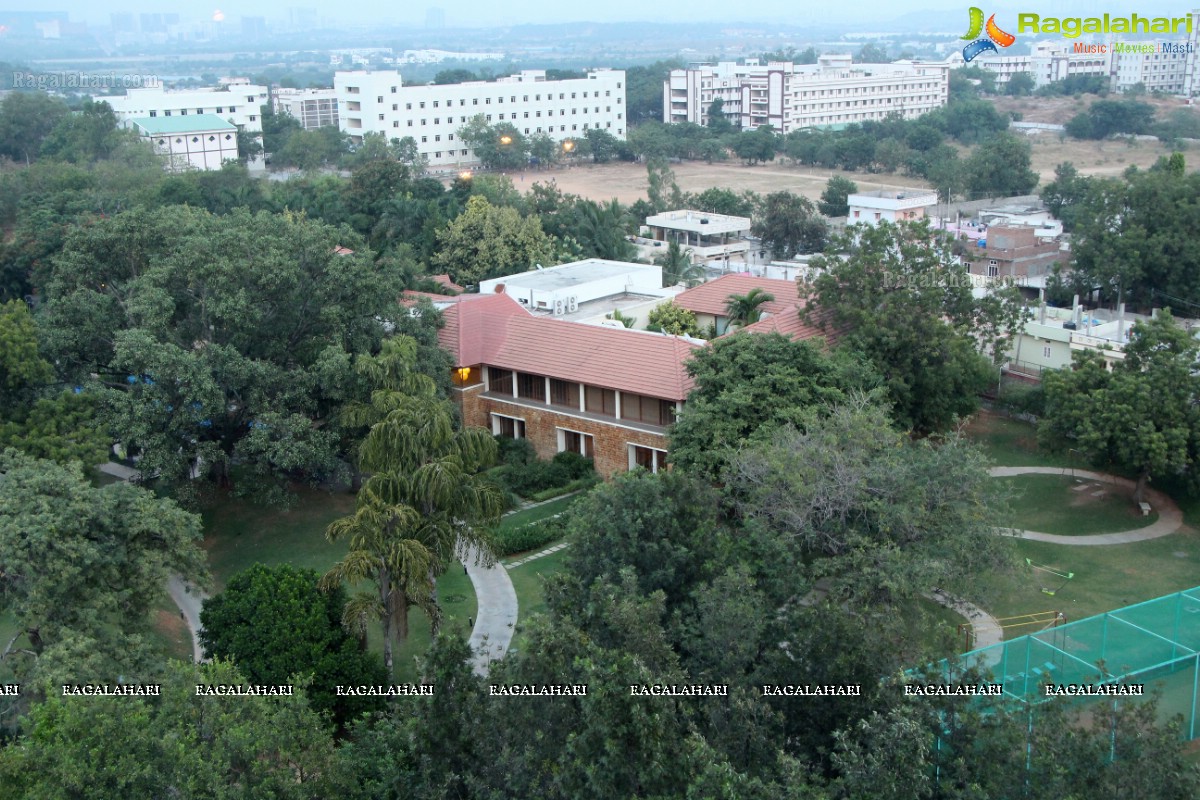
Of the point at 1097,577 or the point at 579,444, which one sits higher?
the point at 579,444

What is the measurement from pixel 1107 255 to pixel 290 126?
261ft

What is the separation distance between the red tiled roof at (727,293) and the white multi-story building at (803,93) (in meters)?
80.2

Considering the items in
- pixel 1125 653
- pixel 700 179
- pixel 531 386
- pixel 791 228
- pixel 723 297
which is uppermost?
pixel 700 179

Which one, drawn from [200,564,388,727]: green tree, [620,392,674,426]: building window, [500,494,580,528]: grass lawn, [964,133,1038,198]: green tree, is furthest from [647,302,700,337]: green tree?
[964,133,1038,198]: green tree

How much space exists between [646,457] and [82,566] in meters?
16.2

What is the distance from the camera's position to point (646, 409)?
31.8 m

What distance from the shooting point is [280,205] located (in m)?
59.1

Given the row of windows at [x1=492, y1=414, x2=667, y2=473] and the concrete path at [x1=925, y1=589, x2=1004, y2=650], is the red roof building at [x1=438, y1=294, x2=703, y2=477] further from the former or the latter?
the concrete path at [x1=925, y1=589, x2=1004, y2=650]

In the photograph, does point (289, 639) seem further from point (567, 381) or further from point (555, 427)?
point (567, 381)

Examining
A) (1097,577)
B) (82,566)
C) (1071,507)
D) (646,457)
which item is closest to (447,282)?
(646,457)

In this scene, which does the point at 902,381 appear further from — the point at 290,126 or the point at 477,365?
the point at 290,126

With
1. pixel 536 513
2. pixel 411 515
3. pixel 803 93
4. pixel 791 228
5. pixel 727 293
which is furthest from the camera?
pixel 803 93

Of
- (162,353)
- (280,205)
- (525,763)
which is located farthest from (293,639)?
(280,205)

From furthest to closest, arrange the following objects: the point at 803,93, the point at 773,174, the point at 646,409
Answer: the point at 803,93, the point at 773,174, the point at 646,409
